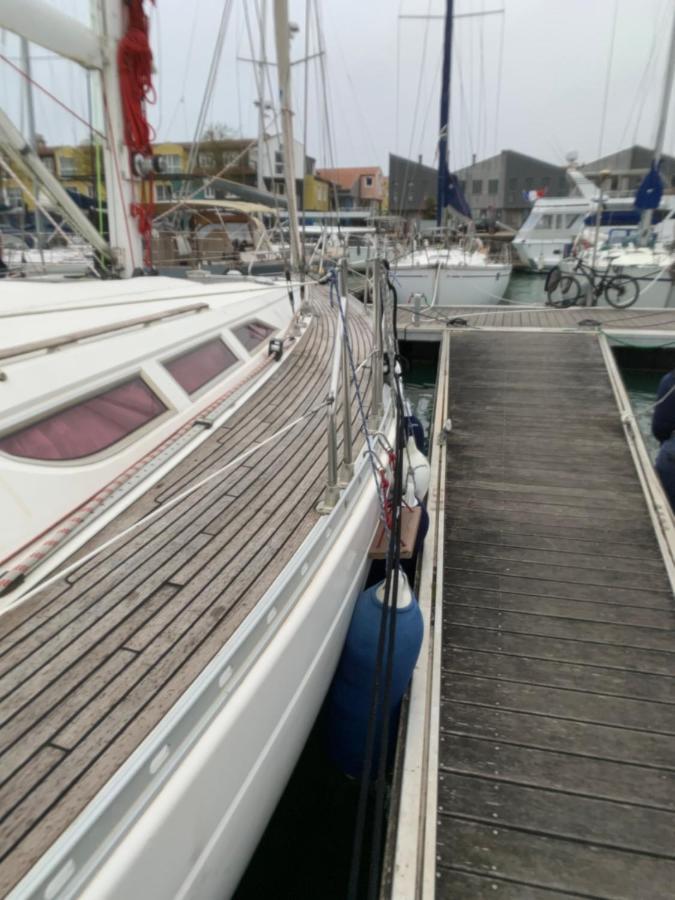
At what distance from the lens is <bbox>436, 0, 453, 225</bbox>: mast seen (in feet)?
53.8

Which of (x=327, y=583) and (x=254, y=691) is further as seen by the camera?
(x=327, y=583)

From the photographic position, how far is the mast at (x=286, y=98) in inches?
216

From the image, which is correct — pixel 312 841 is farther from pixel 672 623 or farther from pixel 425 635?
pixel 672 623

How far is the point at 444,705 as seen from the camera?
329 cm

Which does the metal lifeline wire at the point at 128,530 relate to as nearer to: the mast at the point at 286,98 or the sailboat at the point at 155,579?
the sailboat at the point at 155,579

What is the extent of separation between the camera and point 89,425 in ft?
9.55

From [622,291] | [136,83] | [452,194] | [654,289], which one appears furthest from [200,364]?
[452,194]

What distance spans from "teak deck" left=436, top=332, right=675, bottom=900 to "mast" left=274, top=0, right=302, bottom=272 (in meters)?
3.02

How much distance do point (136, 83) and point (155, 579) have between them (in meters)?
5.30

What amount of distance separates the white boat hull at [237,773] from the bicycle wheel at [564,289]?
11.6 meters

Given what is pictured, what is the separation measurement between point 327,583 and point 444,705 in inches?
52.4

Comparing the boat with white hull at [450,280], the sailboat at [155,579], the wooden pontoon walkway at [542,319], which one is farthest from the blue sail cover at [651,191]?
the sailboat at [155,579]

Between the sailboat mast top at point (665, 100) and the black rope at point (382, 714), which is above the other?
the sailboat mast top at point (665, 100)

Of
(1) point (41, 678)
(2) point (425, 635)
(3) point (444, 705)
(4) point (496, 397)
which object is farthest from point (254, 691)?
(4) point (496, 397)
